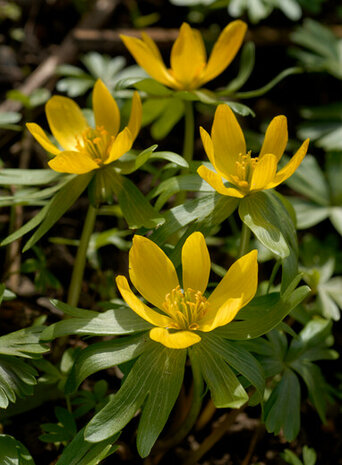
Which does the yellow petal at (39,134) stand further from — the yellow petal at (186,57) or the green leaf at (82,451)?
the green leaf at (82,451)

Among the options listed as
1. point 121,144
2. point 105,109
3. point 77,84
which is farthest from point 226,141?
point 77,84

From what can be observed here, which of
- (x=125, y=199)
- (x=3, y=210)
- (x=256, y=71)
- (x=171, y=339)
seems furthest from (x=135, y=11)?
(x=171, y=339)

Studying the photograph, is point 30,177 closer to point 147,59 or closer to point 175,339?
point 147,59

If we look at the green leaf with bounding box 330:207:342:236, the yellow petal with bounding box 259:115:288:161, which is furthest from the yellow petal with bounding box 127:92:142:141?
the green leaf with bounding box 330:207:342:236

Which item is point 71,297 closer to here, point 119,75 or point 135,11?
point 119,75

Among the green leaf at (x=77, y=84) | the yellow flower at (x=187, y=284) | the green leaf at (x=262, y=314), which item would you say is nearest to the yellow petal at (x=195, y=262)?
the yellow flower at (x=187, y=284)
